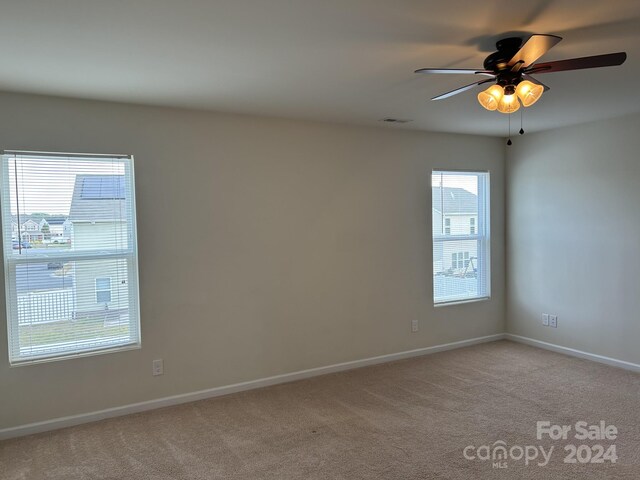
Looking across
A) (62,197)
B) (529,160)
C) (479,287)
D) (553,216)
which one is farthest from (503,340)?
(62,197)

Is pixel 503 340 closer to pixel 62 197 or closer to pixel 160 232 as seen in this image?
pixel 160 232

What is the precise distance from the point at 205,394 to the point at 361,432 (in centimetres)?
142

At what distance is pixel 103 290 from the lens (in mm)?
3508

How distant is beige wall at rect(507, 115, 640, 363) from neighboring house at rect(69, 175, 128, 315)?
4238mm

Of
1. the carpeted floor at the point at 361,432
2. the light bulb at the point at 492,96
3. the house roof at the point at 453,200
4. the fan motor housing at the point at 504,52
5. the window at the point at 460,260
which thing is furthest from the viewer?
the window at the point at 460,260

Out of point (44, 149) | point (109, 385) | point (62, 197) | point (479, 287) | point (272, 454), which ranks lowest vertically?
point (272, 454)

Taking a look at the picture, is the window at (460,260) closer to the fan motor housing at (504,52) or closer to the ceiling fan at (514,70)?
the ceiling fan at (514,70)

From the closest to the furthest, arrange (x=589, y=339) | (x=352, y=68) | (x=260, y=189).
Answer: (x=352, y=68)
(x=260, y=189)
(x=589, y=339)

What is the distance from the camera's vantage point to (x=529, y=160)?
5227mm

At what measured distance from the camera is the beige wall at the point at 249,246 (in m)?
3.41

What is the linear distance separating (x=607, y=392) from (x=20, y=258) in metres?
4.62

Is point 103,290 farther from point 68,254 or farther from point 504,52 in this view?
point 504,52

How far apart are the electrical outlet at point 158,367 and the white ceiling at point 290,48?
6.64 ft

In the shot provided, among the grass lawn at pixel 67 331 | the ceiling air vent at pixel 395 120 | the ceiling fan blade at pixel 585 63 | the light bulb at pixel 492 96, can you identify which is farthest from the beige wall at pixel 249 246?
the ceiling fan blade at pixel 585 63
